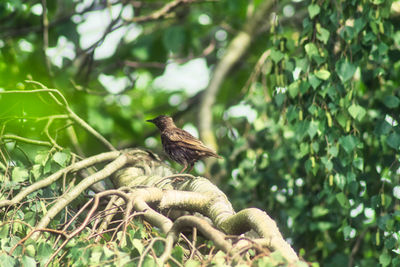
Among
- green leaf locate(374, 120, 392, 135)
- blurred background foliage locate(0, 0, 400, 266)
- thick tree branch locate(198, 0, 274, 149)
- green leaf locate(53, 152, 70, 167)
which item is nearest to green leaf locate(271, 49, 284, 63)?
blurred background foliage locate(0, 0, 400, 266)

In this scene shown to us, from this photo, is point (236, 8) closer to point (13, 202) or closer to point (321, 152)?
point (321, 152)

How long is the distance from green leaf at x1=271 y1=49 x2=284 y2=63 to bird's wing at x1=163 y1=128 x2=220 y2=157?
130 cm

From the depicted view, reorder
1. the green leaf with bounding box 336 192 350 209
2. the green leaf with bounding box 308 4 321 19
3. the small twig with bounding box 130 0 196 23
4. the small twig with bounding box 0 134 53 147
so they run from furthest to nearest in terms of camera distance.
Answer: the small twig with bounding box 130 0 196 23 → the green leaf with bounding box 336 192 350 209 → the green leaf with bounding box 308 4 321 19 → the small twig with bounding box 0 134 53 147

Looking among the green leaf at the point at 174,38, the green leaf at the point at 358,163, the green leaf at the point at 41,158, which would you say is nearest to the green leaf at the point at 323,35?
the green leaf at the point at 358,163

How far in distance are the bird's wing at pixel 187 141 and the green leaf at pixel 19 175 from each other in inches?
78.7

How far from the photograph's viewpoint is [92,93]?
24.0 feet

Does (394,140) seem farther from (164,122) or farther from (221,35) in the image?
(221,35)

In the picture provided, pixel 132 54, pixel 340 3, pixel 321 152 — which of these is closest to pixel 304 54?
pixel 340 3

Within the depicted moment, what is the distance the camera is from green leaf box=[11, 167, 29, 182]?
12.9ft

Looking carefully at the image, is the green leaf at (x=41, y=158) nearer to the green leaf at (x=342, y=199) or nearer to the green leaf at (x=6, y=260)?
the green leaf at (x=6, y=260)

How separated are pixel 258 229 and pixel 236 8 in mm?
5632

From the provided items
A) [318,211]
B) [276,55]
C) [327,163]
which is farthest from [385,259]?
[276,55]

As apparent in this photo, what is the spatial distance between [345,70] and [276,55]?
55cm

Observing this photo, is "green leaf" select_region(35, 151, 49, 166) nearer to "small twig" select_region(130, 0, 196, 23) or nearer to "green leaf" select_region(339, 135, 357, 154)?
"green leaf" select_region(339, 135, 357, 154)
